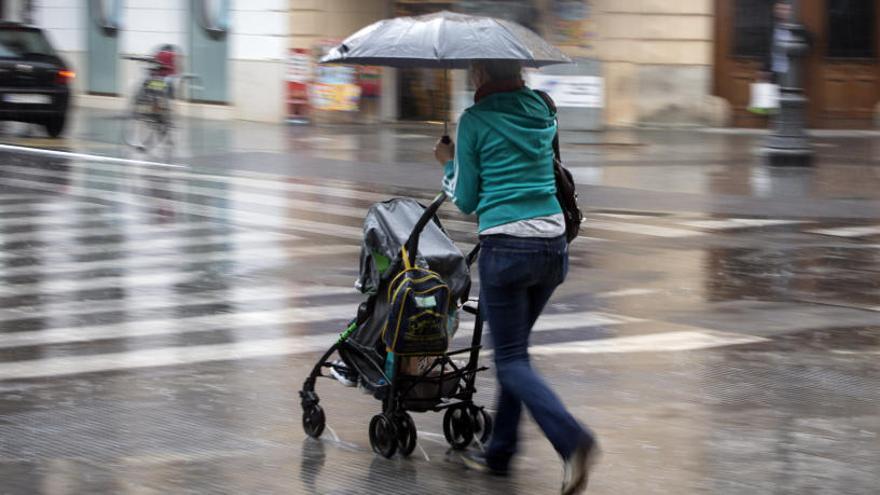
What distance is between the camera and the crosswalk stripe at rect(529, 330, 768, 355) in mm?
8502

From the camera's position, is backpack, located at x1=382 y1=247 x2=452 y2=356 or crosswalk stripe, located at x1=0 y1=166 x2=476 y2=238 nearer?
backpack, located at x1=382 y1=247 x2=452 y2=356

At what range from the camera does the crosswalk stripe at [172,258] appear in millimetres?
11273

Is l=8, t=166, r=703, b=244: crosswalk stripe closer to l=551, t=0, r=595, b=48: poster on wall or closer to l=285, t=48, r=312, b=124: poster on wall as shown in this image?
l=551, t=0, r=595, b=48: poster on wall

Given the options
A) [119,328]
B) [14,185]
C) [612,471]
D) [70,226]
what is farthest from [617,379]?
[14,185]

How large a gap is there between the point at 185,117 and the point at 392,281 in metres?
24.0

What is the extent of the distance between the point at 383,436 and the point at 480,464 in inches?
16.6

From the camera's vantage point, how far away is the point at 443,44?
5.86m

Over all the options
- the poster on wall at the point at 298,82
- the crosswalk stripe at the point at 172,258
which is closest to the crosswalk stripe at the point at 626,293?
the crosswalk stripe at the point at 172,258

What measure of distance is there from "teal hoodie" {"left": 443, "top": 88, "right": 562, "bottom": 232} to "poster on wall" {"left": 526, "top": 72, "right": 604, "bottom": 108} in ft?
59.1

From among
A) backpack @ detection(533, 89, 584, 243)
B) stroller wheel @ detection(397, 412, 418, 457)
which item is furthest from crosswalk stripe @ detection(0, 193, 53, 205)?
backpack @ detection(533, 89, 584, 243)

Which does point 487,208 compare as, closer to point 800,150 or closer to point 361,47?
point 361,47

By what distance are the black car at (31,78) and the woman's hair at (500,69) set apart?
1781 centimetres

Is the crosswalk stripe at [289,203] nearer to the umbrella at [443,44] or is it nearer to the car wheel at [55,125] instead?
the car wheel at [55,125]

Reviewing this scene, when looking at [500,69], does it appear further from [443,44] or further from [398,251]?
[398,251]
